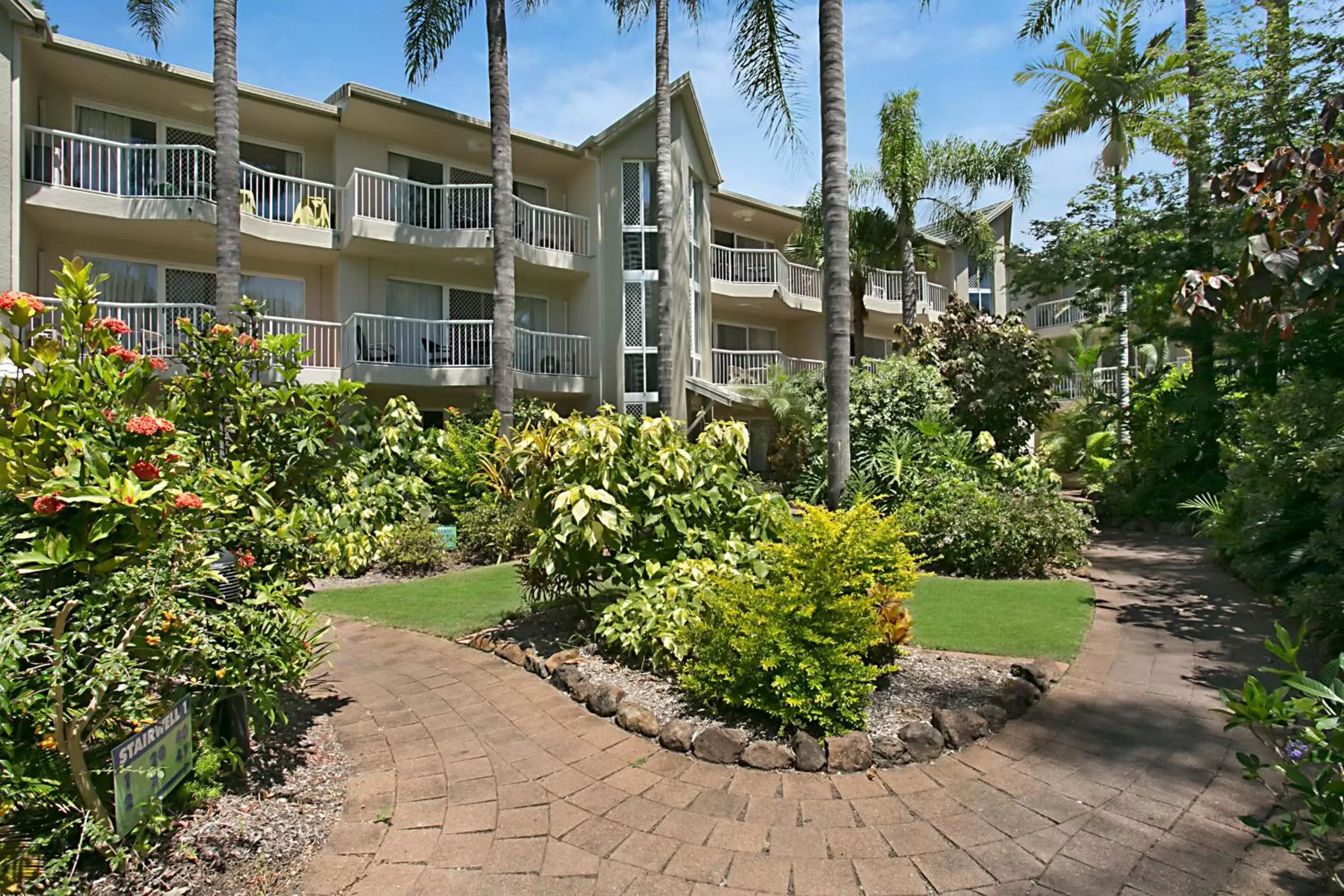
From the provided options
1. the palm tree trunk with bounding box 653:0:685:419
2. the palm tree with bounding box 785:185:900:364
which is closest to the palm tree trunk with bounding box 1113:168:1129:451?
the palm tree with bounding box 785:185:900:364

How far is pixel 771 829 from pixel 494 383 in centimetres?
1080

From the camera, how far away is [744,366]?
2017 cm

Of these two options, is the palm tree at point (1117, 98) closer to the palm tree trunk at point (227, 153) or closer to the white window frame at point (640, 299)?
the white window frame at point (640, 299)

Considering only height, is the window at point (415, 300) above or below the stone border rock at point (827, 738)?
above

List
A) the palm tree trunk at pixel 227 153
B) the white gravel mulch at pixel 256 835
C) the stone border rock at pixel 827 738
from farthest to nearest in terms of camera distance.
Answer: the palm tree trunk at pixel 227 153
the stone border rock at pixel 827 738
the white gravel mulch at pixel 256 835

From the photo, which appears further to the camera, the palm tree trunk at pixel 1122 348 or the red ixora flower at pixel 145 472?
the palm tree trunk at pixel 1122 348

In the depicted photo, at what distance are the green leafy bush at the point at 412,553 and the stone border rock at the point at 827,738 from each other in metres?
5.59

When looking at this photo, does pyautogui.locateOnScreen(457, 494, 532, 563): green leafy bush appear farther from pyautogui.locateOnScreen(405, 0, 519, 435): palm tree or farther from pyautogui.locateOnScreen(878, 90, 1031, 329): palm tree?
pyautogui.locateOnScreen(878, 90, 1031, 329): palm tree

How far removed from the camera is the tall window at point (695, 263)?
17734mm

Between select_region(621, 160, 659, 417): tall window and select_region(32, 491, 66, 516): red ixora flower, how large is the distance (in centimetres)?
1435

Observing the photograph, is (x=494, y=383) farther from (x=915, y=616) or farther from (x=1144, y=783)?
(x=1144, y=783)

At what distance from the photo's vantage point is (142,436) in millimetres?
2969

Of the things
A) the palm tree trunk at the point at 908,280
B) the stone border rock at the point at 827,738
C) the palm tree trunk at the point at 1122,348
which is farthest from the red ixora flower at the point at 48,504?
the palm tree trunk at the point at 908,280

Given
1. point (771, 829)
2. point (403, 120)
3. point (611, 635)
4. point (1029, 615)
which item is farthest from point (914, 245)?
point (771, 829)
